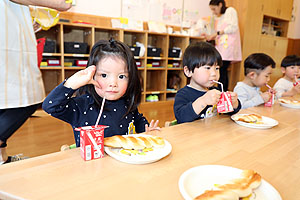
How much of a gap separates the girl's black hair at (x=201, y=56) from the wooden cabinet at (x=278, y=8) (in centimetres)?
492

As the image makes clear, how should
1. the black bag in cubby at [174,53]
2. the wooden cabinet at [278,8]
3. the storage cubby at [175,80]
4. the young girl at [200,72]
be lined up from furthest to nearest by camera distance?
the wooden cabinet at [278,8] → the storage cubby at [175,80] → the black bag in cubby at [174,53] → the young girl at [200,72]

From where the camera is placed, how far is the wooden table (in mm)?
517

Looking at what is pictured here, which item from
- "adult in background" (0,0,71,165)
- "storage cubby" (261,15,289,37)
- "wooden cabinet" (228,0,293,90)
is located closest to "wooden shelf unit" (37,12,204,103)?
"wooden cabinet" (228,0,293,90)

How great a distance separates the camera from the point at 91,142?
2.16 ft

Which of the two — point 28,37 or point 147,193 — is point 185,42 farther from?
point 147,193

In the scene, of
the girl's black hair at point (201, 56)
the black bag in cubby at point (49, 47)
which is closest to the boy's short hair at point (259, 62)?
the girl's black hair at point (201, 56)

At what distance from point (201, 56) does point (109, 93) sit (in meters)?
0.71

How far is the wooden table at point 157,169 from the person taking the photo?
0.52m

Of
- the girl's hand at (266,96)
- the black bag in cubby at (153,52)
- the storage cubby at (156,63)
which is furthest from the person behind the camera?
the storage cubby at (156,63)

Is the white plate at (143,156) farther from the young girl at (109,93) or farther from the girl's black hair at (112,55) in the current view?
the girl's black hair at (112,55)

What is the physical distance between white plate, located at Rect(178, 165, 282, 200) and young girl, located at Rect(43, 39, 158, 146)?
40cm

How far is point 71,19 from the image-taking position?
10.9ft

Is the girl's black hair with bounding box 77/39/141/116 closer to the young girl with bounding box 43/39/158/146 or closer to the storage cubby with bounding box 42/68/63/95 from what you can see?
the young girl with bounding box 43/39/158/146

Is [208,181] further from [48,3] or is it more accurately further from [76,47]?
Answer: [76,47]
